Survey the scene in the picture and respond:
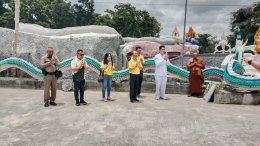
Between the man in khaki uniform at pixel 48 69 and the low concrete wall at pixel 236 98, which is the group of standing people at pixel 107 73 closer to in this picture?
the man in khaki uniform at pixel 48 69

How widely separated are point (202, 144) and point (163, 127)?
1.02 meters

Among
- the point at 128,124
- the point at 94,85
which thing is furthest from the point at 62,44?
the point at 128,124

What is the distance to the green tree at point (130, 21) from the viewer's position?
1567 inches

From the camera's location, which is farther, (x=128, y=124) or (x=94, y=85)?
(x=94, y=85)

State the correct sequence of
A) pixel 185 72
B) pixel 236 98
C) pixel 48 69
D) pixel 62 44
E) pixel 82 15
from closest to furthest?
pixel 48 69 < pixel 236 98 < pixel 185 72 < pixel 62 44 < pixel 82 15

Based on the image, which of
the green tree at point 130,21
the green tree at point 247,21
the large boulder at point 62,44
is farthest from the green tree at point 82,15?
the large boulder at point 62,44

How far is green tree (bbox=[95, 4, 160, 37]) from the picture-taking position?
131 ft

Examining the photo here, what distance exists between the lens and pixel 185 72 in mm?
9992

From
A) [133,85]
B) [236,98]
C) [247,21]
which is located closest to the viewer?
[133,85]

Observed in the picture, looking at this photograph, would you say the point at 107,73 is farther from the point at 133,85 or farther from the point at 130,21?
the point at 130,21

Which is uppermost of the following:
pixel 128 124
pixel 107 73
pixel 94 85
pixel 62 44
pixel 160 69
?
pixel 62 44

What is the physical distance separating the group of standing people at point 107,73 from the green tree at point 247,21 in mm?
27696

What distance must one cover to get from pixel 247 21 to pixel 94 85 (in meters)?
30.7

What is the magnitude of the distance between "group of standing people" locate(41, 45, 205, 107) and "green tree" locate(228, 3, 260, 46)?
27696 mm
